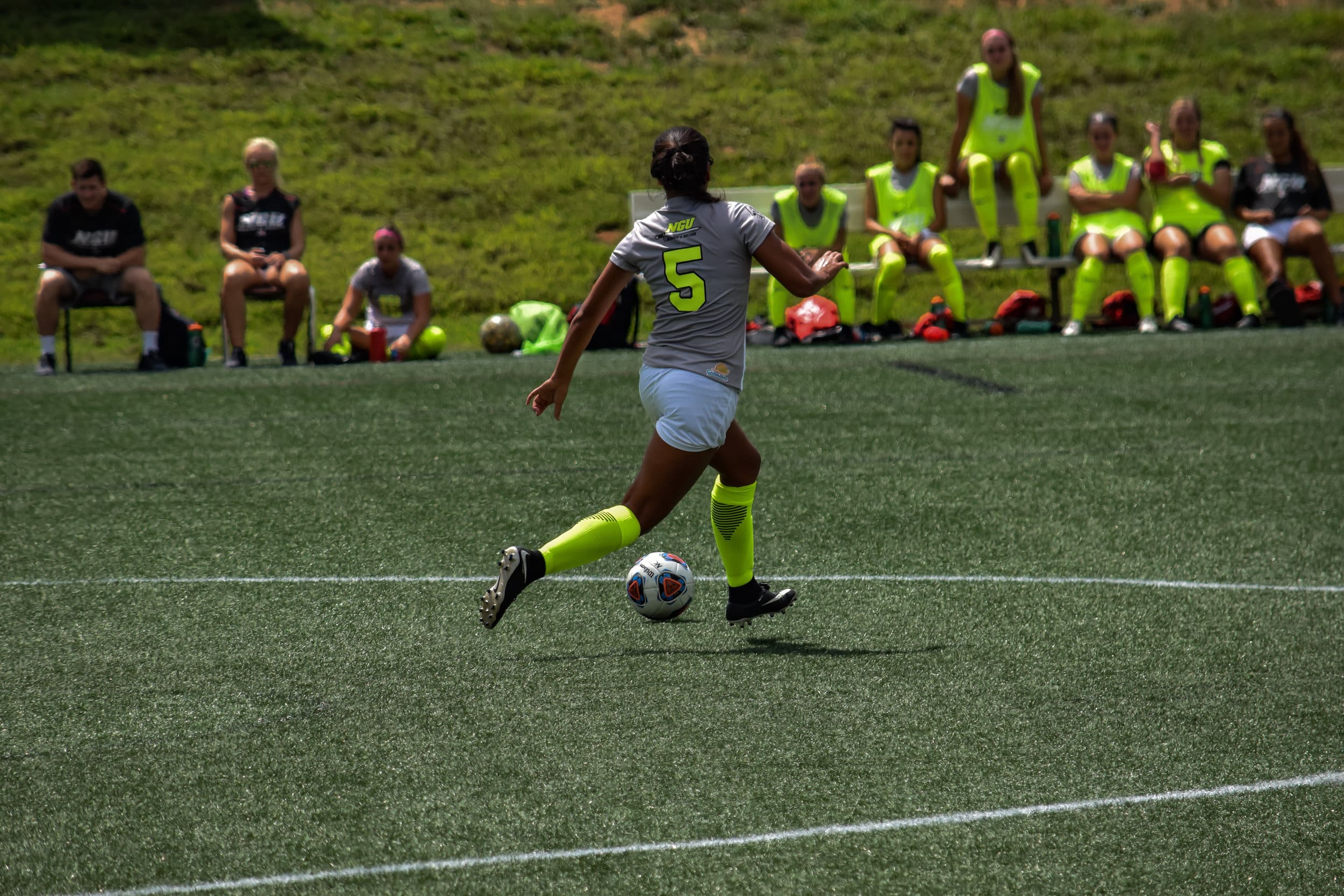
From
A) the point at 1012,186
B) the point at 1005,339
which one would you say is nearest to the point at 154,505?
the point at 1005,339

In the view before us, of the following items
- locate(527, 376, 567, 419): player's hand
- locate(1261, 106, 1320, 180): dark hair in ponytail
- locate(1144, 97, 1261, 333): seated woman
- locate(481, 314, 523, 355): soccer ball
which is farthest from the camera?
locate(481, 314, 523, 355): soccer ball

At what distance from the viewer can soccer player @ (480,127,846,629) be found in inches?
175

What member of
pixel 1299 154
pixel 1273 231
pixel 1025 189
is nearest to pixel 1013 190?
pixel 1025 189

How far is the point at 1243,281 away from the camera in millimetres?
12836

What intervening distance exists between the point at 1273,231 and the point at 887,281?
388 centimetres

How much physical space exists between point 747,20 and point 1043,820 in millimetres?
24226

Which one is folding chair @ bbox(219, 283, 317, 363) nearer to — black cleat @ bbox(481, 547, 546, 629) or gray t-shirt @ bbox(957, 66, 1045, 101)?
gray t-shirt @ bbox(957, 66, 1045, 101)

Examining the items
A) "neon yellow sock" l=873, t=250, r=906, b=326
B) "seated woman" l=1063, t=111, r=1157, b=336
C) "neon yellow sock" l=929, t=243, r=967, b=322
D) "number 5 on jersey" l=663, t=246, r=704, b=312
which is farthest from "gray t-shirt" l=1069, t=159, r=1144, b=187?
"number 5 on jersey" l=663, t=246, r=704, b=312

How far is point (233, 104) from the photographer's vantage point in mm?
22109

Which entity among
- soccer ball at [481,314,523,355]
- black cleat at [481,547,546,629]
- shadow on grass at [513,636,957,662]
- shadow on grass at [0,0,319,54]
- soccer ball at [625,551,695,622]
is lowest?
soccer ball at [481,314,523,355]

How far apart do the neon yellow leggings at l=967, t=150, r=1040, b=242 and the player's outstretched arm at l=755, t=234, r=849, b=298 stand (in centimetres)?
933

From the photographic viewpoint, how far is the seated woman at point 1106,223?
Result: 41.7 ft

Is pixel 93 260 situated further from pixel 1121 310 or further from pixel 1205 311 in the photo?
pixel 1205 311

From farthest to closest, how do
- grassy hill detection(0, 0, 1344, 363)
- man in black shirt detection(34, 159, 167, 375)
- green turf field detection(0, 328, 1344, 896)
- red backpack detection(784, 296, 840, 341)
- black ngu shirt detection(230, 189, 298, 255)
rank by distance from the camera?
grassy hill detection(0, 0, 1344, 363), red backpack detection(784, 296, 840, 341), black ngu shirt detection(230, 189, 298, 255), man in black shirt detection(34, 159, 167, 375), green turf field detection(0, 328, 1344, 896)
